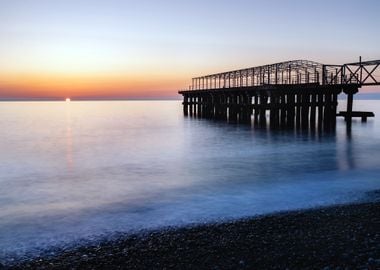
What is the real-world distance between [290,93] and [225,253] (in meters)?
34.6

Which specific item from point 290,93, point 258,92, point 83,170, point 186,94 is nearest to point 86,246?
point 83,170

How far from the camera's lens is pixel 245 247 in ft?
22.4

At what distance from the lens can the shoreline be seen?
6.17 metres

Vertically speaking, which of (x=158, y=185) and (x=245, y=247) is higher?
(x=245, y=247)

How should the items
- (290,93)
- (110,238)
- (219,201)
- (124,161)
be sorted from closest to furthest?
(110,238)
(219,201)
(124,161)
(290,93)

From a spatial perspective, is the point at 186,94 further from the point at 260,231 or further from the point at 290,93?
the point at 260,231

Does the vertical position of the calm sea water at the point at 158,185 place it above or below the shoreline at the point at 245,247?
below

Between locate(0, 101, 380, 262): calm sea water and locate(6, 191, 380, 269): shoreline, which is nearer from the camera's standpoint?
locate(6, 191, 380, 269): shoreline

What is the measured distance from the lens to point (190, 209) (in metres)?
10.1

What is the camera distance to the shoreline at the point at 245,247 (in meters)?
6.17

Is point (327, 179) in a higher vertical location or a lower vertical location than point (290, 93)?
lower

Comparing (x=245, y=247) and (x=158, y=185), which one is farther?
(x=158, y=185)

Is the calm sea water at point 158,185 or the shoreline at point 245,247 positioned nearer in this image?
the shoreline at point 245,247

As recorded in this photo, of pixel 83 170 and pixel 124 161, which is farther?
pixel 124 161
